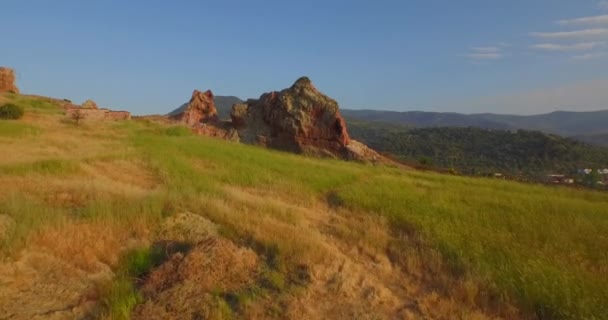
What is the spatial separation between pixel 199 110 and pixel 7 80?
2474 centimetres

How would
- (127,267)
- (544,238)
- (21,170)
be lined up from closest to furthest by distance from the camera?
(127,267) → (544,238) → (21,170)

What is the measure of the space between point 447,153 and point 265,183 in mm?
53791

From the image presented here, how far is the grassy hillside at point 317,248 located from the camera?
5.25 m

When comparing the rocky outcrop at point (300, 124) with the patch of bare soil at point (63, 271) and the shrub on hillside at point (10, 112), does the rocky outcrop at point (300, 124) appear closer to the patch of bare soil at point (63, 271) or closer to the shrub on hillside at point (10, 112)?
the shrub on hillside at point (10, 112)

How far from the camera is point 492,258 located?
22.5 feet

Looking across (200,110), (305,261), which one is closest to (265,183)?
(305,261)

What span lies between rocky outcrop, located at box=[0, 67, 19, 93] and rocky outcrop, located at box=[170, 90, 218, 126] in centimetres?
2153

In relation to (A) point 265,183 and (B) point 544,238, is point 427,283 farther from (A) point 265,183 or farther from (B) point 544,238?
(A) point 265,183

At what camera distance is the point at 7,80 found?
147 ft

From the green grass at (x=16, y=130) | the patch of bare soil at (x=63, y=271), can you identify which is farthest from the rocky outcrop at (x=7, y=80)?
the patch of bare soil at (x=63, y=271)

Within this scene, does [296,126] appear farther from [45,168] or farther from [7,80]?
[7,80]

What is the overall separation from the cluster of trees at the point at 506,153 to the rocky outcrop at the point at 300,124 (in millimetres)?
16412

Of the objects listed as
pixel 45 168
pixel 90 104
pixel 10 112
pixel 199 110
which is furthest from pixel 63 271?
pixel 90 104

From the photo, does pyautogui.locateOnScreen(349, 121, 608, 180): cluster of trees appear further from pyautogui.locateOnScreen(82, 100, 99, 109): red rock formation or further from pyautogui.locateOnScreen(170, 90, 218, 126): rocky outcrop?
pyautogui.locateOnScreen(82, 100, 99, 109): red rock formation
